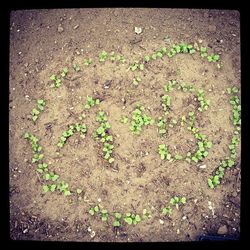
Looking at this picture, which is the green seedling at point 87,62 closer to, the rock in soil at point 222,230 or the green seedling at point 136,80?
the green seedling at point 136,80

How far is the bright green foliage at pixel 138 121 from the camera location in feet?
11.2

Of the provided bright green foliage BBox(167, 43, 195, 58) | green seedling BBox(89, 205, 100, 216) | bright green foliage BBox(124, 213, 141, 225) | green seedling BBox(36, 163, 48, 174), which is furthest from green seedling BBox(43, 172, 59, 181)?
bright green foliage BBox(167, 43, 195, 58)

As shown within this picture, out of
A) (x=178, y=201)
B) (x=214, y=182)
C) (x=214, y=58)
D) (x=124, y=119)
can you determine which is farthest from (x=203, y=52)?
(x=178, y=201)

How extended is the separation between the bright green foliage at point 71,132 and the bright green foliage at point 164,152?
3.17 ft

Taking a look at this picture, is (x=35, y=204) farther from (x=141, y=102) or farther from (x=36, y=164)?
(x=141, y=102)

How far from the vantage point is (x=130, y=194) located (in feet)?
10.9

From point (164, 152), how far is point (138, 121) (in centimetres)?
50

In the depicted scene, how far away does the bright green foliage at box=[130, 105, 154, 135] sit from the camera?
342cm

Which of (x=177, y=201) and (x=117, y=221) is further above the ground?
(x=177, y=201)

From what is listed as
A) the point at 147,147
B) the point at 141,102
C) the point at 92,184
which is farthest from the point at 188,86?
the point at 92,184

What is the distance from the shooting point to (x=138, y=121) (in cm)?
344

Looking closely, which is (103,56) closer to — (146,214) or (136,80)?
(136,80)
